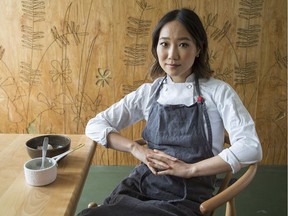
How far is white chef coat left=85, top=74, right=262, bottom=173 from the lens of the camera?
1157mm

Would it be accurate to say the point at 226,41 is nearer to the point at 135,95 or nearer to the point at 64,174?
the point at 135,95

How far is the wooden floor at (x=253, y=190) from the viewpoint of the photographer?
2131 mm

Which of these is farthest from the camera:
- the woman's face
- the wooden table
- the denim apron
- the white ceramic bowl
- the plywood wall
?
the plywood wall

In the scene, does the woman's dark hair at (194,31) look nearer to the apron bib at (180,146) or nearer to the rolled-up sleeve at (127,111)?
the apron bib at (180,146)

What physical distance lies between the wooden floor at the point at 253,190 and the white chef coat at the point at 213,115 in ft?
3.33

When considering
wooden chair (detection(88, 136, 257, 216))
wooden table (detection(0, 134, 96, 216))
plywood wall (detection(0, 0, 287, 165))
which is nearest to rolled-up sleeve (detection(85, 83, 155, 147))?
wooden table (detection(0, 134, 96, 216))

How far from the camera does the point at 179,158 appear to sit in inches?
50.7

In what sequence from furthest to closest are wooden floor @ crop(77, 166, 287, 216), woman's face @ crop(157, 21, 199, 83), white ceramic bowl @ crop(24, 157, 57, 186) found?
1. wooden floor @ crop(77, 166, 287, 216)
2. woman's face @ crop(157, 21, 199, 83)
3. white ceramic bowl @ crop(24, 157, 57, 186)

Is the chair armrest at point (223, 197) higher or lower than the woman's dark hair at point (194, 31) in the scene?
lower

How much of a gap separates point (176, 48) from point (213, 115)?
1.11 ft

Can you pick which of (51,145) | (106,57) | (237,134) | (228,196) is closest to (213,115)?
(237,134)

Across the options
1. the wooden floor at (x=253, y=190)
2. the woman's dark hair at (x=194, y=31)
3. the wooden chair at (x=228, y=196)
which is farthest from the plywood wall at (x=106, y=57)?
the wooden chair at (x=228, y=196)

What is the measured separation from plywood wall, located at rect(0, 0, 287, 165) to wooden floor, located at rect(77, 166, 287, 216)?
0.18m

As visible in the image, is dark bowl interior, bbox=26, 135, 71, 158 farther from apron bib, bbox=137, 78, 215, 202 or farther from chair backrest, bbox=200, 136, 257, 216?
chair backrest, bbox=200, 136, 257, 216
